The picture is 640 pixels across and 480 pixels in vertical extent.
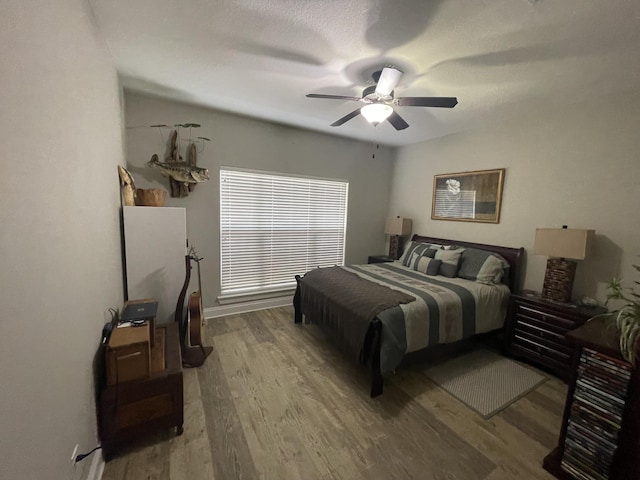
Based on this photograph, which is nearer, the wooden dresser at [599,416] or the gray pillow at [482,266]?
the wooden dresser at [599,416]

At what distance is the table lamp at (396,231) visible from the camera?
14.0 ft

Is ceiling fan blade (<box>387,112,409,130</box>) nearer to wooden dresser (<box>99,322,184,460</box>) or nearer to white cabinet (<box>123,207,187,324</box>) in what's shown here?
white cabinet (<box>123,207,187,324</box>)

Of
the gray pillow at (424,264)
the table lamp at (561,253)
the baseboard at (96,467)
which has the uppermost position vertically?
the table lamp at (561,253)

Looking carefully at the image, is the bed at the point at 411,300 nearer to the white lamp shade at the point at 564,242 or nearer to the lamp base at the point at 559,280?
the lamp base at the point at 559,280

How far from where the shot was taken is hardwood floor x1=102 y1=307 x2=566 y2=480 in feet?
4.96

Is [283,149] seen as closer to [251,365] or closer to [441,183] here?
[441,183]

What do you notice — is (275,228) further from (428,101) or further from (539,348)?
(539,348)

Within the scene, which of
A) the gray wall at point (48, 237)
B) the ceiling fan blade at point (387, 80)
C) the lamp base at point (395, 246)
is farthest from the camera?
the lamp base at point (395, 246)

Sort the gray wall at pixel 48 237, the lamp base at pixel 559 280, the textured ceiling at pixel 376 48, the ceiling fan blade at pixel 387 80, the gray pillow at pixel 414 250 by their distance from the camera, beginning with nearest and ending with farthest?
the gray wall at pixel 48 237, the textured ceiling at pixel 376 48, the ceiling fan blade at pixel 387 80, the lamp base at pixel 559 280, the gray pillow at pixel 414 250

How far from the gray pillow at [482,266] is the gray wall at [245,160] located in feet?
5.85

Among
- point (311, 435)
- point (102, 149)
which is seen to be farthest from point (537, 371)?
point (102, 149)

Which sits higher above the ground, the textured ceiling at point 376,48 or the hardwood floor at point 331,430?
the textured ceiling at point 376,48

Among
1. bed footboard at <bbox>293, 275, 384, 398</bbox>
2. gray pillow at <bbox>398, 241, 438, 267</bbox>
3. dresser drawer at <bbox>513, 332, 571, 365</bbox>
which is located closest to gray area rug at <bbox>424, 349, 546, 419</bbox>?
dresser drawer at <bbox>513, 332, 571, 365</bbox>

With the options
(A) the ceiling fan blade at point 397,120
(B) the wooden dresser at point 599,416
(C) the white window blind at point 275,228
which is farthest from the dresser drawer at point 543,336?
(C) the white window blind at point 275,228
